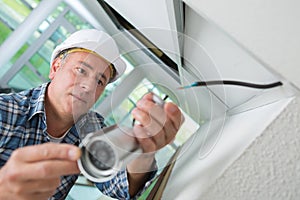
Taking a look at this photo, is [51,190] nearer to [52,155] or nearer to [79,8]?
[52,155]

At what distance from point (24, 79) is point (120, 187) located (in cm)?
99

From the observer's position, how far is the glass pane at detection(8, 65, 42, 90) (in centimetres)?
160

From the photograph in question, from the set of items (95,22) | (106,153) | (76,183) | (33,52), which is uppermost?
(95,22)

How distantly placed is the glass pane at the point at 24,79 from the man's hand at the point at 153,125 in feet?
3.81

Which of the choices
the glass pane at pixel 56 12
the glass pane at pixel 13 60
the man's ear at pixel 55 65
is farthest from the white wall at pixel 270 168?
the glass pane at pixel 13 60

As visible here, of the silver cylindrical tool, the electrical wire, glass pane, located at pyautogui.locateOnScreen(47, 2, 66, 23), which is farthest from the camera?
glass pane, located at pyautogui.locateOnScreen(47, 2, 66, 23)

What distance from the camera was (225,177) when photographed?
2.22 feet

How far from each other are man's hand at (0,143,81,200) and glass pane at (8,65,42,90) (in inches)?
45.4

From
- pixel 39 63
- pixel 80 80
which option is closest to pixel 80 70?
pixel 80 80

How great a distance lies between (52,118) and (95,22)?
1.02ft

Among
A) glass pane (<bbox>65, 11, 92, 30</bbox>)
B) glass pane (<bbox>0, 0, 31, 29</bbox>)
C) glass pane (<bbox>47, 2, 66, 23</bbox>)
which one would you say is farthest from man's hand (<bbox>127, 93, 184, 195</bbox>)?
glass pane (<bbox>0, 0, 31, 29</bbox>)

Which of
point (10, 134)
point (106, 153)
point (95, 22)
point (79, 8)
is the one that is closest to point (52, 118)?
point (10, 134)

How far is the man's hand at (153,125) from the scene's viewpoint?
1.70 feet

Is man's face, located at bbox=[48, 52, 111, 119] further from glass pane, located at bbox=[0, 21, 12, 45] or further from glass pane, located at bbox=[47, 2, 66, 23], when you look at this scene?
glass pane, located at bbox=[0, 21, 12, 45]
